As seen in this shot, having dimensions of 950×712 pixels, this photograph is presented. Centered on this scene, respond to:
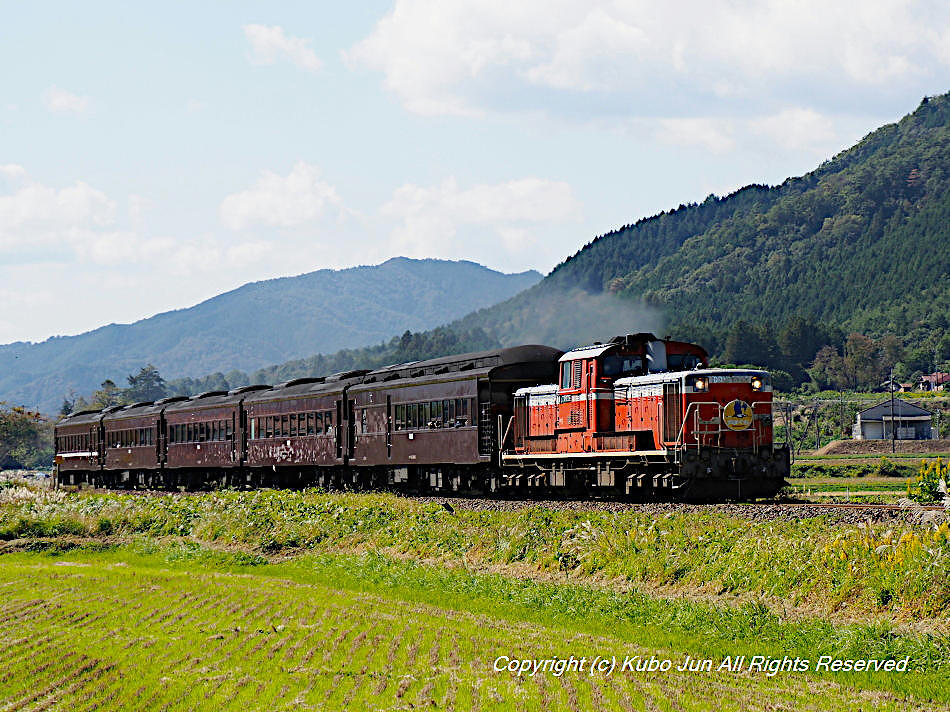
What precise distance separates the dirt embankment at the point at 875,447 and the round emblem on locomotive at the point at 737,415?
259ft

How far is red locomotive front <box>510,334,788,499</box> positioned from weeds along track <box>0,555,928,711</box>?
38.2 ft

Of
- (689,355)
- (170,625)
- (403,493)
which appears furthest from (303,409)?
(170,625)

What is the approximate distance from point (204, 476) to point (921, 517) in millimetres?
40734

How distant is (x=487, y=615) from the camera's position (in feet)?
56.5

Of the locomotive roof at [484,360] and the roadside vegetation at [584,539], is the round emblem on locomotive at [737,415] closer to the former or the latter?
the roadside vegetation at [584,539]

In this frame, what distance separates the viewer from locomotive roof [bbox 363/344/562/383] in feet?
114

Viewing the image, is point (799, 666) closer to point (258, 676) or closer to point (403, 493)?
point (258, 676)

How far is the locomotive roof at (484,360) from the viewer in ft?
114

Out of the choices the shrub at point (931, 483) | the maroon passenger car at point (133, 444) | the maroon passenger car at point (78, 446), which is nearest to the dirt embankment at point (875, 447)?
the maroon passenger car at point (78, 446)

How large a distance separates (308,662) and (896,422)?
388 ft

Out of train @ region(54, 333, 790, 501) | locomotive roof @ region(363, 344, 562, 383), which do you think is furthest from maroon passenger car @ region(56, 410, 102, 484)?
locomotive roof @ region(363, 344, 562, 383)

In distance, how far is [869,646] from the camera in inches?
536

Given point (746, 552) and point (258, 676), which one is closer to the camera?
point (258, 676)

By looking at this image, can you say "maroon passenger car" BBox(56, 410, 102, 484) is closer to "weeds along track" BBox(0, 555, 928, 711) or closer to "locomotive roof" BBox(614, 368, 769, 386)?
"locomotive roof" BBox(614, 368, 769, 386)
